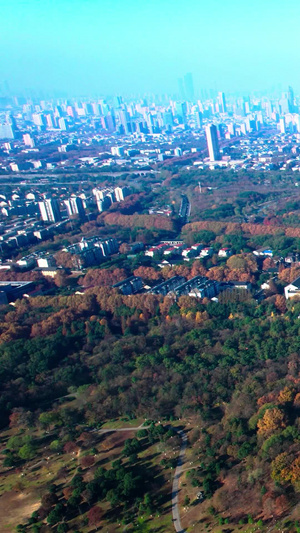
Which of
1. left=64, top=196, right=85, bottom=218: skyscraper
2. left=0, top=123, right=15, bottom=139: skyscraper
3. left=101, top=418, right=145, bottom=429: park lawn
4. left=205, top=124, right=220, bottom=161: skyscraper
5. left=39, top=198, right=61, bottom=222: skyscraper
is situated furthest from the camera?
left=0, top=123, right=15, bottom=139: skyscraper

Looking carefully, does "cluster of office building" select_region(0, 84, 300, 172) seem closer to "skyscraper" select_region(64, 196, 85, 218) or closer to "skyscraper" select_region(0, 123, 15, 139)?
"skyscraper" select_region(0, 123, 15, 139)

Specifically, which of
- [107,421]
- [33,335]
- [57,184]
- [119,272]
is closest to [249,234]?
[119,272]

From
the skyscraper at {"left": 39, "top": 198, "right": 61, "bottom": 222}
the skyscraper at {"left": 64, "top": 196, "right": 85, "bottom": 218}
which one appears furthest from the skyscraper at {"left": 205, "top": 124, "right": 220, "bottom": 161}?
the skyscraper at {"left": 39, "top": 198, "right": 61, "bottom": 222}

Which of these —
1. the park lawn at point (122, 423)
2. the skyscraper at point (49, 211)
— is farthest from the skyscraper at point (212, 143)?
the park lawn at point (122, 423)

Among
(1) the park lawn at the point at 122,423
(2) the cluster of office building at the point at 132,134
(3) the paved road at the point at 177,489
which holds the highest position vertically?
(2) the cluster of office building at the point at 132,134

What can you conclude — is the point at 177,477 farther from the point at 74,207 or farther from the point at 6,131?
the point at 6,131

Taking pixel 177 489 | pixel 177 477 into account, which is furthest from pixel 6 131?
pixel 177 489

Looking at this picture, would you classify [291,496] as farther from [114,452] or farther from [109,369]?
[109,369]

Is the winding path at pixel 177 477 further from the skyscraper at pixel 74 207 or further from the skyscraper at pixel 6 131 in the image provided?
the skyscraper at pixel 6 131
